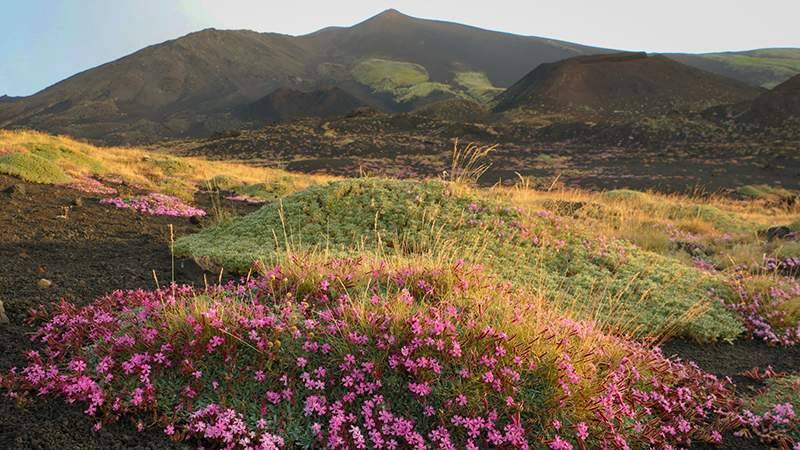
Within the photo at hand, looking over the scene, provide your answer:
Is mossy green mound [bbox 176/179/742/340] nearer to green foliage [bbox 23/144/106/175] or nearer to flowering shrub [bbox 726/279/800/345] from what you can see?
flowering shrub [bbox 726/279/800/345]

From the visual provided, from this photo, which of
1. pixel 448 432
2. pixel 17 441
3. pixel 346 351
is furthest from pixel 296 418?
pixel 17 441

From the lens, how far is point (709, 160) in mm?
48719

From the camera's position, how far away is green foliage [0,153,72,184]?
40.8ft

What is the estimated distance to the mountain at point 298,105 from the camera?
123 metres

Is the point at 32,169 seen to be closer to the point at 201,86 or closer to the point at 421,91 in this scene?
the point at 421,91

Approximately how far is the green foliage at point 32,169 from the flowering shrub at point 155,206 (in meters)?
2.09

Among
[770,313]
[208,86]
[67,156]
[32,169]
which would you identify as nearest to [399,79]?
[208,86]

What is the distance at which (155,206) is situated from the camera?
468 inches

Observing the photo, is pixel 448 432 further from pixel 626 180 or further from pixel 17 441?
pixel 626 180

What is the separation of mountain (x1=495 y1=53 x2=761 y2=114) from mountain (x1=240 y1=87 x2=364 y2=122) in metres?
38.5

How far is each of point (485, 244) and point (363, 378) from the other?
3.53 meters

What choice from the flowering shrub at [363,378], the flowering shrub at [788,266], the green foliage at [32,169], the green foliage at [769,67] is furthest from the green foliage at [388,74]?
the flowering shrub at [363,378]


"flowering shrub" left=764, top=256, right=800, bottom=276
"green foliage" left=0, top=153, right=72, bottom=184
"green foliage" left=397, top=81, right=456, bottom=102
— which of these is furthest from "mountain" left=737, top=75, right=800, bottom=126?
"green foliage" left=397, top=81, right=456, bottom=102

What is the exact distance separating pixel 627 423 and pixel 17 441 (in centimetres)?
378
